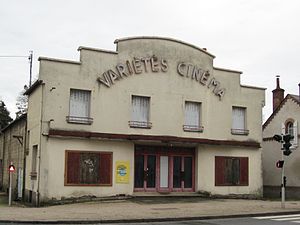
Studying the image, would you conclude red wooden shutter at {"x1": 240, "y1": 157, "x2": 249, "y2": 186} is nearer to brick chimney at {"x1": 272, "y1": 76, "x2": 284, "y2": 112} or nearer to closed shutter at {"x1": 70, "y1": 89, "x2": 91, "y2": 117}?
brick chimney at {"x1": 272, "y1": 76, "x2": 284, "y2": 112}

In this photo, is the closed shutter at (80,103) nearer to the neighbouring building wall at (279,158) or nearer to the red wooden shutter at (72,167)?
the red wooden shutter at (72,167)

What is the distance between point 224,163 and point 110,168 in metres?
7.31

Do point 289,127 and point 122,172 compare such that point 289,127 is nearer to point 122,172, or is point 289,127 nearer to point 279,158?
point 279,158

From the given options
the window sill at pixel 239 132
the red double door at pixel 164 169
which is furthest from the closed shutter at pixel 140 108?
the window sill at pixel 239 132

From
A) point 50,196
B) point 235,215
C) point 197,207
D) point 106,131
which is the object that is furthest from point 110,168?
point 235,215

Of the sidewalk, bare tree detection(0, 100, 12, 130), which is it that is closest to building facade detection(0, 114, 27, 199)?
the sidewalk

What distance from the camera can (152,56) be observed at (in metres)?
26.2

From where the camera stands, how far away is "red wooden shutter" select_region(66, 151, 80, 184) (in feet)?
77.0

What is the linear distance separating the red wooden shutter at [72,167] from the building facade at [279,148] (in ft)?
50.8

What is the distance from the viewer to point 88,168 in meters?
24.1

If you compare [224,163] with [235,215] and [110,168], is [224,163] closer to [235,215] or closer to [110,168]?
[110,168]

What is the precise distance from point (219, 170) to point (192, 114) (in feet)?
12.1

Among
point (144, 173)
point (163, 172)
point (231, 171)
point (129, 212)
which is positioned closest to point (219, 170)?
point (231, 171)

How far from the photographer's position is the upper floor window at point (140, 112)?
25.6m
